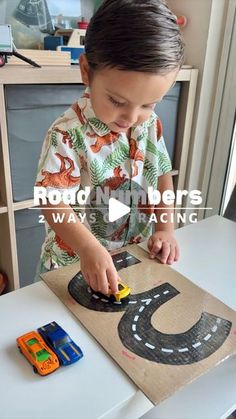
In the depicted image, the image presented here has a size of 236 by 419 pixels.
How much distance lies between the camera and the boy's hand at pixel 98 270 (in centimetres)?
50

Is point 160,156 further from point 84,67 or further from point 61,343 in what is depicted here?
point 61,343

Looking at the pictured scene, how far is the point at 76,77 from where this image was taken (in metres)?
0.98

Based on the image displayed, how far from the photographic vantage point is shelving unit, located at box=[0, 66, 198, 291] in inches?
35.8

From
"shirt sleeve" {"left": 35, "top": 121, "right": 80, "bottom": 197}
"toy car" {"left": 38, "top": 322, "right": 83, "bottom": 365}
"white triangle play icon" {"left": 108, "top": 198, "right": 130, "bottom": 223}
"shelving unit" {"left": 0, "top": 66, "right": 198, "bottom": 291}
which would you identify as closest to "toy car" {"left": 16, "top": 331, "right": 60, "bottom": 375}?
"toy car" {"left": 38, "top": 322, "right": 83, "bottom": 365}

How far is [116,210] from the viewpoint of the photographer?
744 millimetres

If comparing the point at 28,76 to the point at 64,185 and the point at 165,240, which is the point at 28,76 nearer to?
the point at 64,185

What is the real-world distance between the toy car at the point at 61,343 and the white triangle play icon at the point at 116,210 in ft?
1.07

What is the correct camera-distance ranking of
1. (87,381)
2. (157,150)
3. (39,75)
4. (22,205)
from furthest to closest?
1. (22,205)
2. (39,75)
3. (157,150)
4. (87,381)

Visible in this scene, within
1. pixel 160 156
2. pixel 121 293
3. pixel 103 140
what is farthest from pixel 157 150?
pixel 121 293

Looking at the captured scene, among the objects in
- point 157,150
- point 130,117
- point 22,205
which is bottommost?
point 22,205

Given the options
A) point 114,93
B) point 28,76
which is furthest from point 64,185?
point 28,76

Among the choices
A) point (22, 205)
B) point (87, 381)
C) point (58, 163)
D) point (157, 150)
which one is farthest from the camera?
point (22, 205)

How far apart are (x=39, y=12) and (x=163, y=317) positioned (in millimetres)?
1050

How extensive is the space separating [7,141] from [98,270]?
579mm
